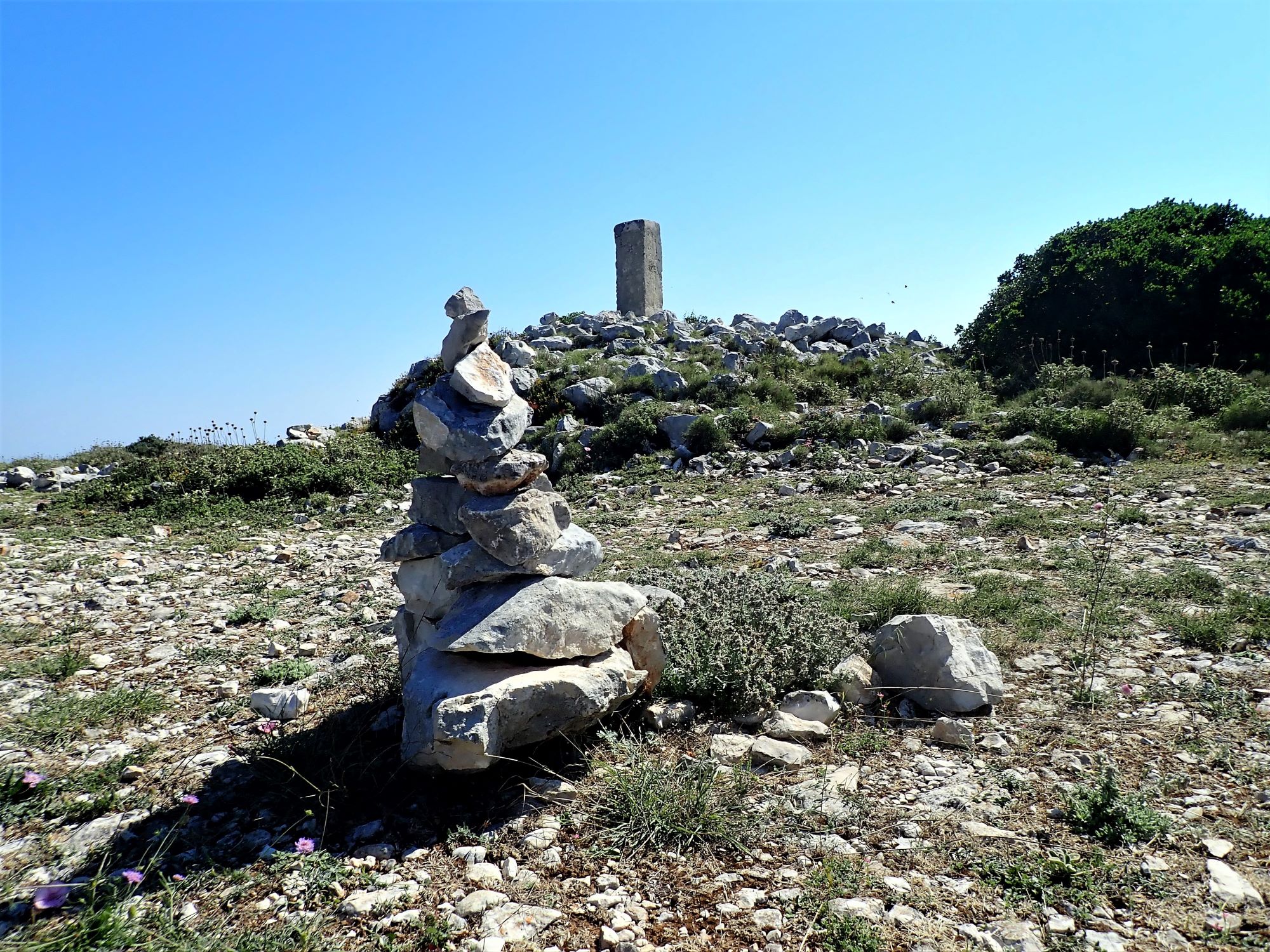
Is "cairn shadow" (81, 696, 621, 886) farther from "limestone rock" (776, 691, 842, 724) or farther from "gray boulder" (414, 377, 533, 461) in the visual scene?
"gray boulder" (414, 377, 533, 461)

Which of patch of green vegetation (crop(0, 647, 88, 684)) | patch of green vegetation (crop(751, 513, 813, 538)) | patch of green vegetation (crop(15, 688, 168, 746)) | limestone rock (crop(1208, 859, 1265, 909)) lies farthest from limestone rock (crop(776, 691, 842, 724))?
patch of green vegetation (crop(0, 647, 88, 684))

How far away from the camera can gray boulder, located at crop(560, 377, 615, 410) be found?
15.7 m

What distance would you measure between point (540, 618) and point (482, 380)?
1.30 meters

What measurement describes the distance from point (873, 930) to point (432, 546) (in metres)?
2.78

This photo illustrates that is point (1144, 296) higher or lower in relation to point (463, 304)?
higher

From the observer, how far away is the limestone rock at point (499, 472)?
12.8 feet

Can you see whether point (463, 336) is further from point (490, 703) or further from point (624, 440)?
point (624, 440)

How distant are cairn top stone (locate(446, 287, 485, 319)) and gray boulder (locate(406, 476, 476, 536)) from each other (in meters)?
0.92

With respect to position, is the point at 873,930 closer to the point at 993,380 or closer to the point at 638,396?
A: the point at 638,396

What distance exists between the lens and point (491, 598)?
3871 millimetres

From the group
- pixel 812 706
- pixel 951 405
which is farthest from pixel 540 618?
pixel 951 405

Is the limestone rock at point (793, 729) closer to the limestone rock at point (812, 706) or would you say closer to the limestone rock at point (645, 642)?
the limestone rock at point (812, 706)

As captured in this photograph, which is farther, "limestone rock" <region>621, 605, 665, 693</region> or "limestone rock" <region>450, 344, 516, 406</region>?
"limestone rock" <region>621, 605, 665, 693</region>

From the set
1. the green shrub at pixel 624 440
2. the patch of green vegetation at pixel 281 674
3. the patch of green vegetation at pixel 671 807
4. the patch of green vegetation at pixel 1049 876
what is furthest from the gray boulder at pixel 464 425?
the green shrub at pixel 624 440
